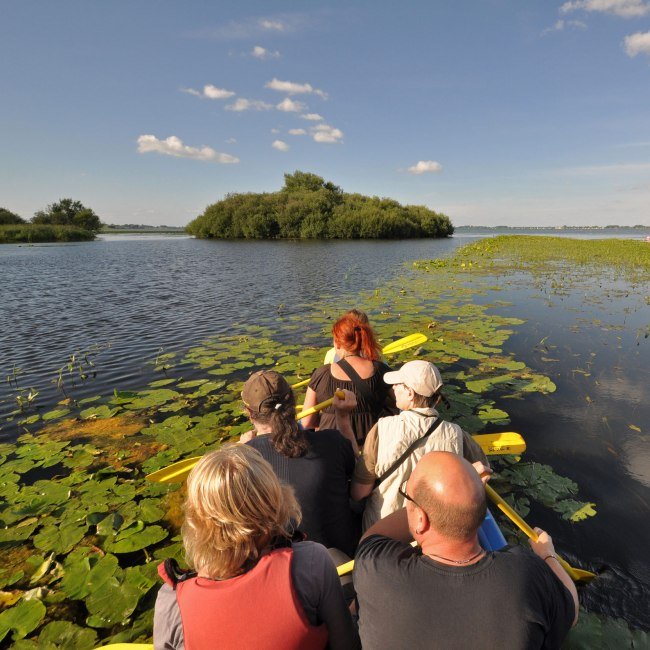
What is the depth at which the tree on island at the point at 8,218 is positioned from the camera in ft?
227

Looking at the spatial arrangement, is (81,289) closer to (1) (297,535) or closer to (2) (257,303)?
(2) (257,303)

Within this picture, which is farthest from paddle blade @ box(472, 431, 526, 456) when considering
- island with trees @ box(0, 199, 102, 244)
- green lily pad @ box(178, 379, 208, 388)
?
island with trees @ box(0, 199, 102, 244)

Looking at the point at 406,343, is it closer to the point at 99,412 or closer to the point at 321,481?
the point at 321,481

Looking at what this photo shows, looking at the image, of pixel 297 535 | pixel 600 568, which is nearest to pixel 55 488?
pixel 297 535

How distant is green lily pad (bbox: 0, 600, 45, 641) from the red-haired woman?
2.51 metres

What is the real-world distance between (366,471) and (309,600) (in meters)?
1.07

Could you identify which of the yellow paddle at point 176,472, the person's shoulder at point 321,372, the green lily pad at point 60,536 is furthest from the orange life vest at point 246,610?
the green lily pad at point 60,536

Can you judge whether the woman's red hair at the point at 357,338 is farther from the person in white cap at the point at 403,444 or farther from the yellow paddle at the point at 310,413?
the person in white cap at the point at 403,444

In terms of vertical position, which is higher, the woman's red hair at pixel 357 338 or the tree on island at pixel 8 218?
the tree on island at pixel 8 218

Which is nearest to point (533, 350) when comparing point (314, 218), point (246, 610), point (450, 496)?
point (450, 496)

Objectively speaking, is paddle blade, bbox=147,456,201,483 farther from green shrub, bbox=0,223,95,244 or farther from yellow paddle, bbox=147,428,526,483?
green shrub, bbox=0,223,95,244

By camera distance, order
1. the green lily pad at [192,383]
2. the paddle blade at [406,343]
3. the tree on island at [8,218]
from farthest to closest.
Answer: the tree on island at [8,218] → the green lily pad at [192,383] → the paddle blade at [406,343]

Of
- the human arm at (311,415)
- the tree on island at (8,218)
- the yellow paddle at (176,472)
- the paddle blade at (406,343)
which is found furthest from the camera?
the tree on island at (8,218)

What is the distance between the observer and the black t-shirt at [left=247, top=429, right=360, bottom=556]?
2.28m
